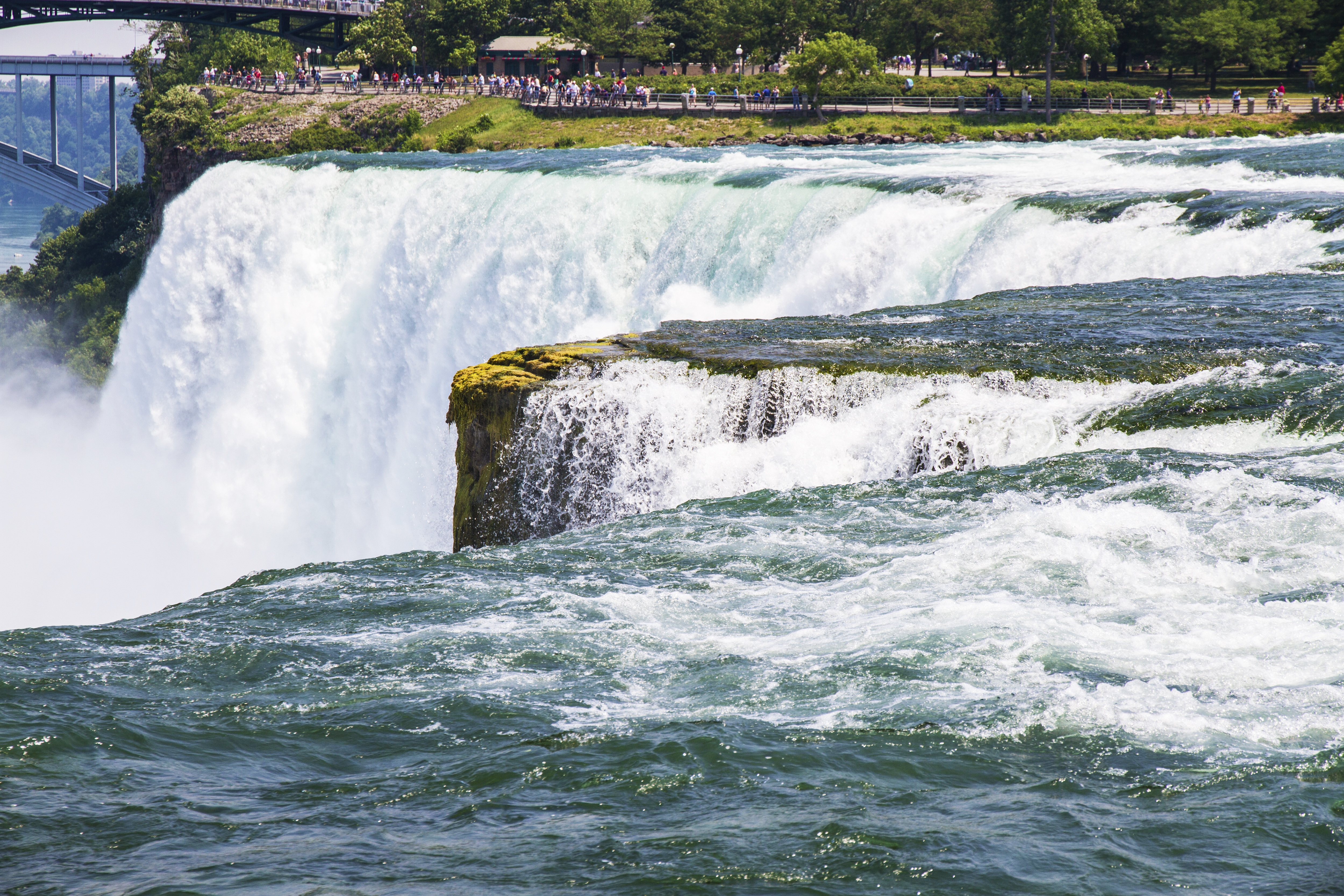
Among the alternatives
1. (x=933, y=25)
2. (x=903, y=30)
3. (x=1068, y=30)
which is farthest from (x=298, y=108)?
(x=1068, y=30)

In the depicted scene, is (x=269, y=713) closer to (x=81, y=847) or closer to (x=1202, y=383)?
(x=81, y=847)

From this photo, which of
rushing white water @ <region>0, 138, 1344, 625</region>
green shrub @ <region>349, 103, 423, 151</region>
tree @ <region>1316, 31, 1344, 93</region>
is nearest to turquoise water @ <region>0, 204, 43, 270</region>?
green shrub @ <region>349, 103, 423, 151</region>

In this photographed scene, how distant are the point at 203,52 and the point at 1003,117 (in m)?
49.2

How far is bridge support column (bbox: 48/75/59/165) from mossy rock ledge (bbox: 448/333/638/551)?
→ 224 feet

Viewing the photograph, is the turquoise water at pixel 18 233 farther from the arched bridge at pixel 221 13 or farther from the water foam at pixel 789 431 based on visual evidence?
the water foam at pixel 789 431

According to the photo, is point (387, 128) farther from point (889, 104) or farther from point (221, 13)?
point (221, 13)

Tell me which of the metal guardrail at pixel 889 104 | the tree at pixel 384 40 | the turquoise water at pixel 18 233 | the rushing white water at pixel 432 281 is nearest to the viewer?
the rushing white water at pixel 432 281

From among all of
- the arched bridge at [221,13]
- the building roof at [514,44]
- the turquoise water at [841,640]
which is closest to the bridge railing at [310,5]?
the arched bridge at [221,13]

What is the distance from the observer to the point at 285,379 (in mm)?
27938

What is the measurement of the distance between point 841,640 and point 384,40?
69.4 meters

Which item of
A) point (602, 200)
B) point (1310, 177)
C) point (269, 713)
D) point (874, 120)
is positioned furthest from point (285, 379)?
point (874, 120)

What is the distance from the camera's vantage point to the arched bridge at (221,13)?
244ft

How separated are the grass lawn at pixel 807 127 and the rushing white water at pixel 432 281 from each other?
15213 mm

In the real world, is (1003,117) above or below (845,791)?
above
